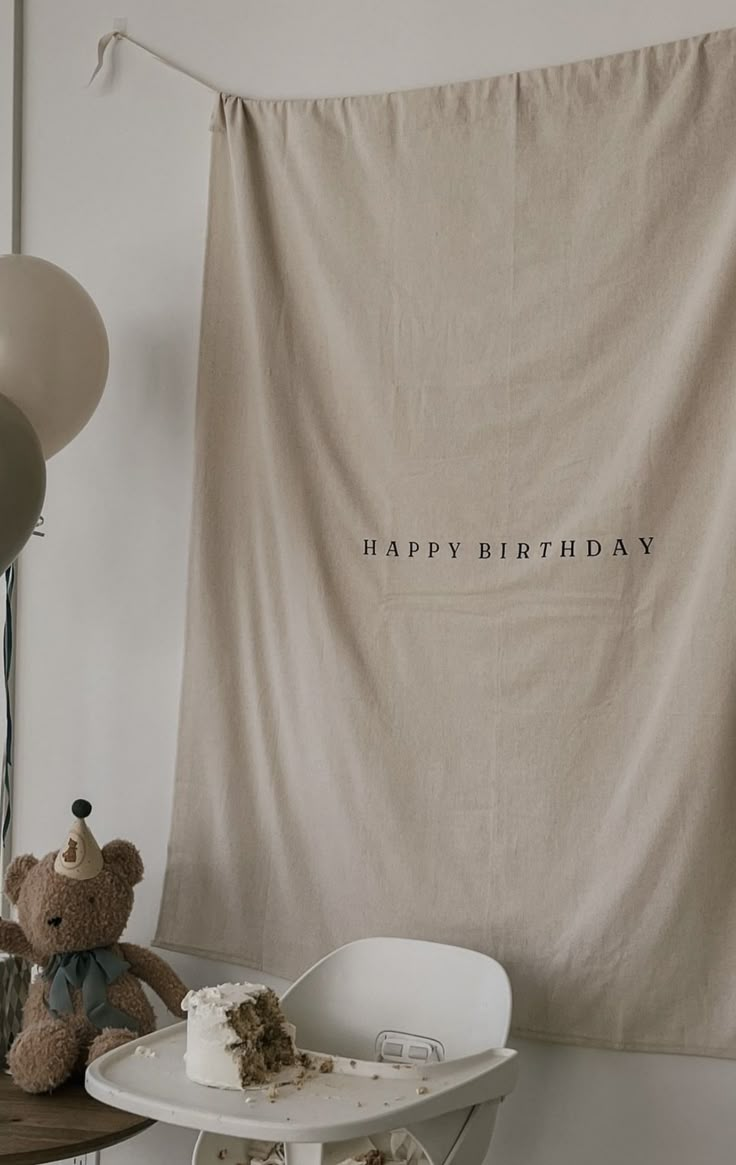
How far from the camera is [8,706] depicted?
2352mm

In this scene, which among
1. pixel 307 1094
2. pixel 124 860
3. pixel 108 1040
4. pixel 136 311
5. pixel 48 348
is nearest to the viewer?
pixel 307 1094

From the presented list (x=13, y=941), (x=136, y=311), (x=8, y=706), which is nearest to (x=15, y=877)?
(x=13, y=941)

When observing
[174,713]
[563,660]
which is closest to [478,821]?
[563,660]

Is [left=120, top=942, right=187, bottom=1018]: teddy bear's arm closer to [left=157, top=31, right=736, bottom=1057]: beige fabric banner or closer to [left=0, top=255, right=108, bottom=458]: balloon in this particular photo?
[left=157, top=31, right=736, bottom=1057]: beige fabric banner

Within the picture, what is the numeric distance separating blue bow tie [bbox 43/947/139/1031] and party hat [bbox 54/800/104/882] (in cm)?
13

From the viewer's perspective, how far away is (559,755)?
1854mm

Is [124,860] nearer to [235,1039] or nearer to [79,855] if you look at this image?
[79,855]

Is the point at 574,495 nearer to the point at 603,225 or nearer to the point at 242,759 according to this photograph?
the point at 603,225

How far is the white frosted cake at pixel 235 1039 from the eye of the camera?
1.49m

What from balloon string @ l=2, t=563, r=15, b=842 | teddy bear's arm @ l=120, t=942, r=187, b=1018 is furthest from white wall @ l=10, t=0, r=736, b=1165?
teddy bear's arm @ l=120, t=942, r=187, b=1018

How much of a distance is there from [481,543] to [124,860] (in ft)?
2.58

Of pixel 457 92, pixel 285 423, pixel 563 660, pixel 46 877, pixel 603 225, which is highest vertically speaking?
pixel 457 92

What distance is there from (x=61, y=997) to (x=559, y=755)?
87cm

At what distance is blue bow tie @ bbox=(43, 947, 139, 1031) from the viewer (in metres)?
1.88
